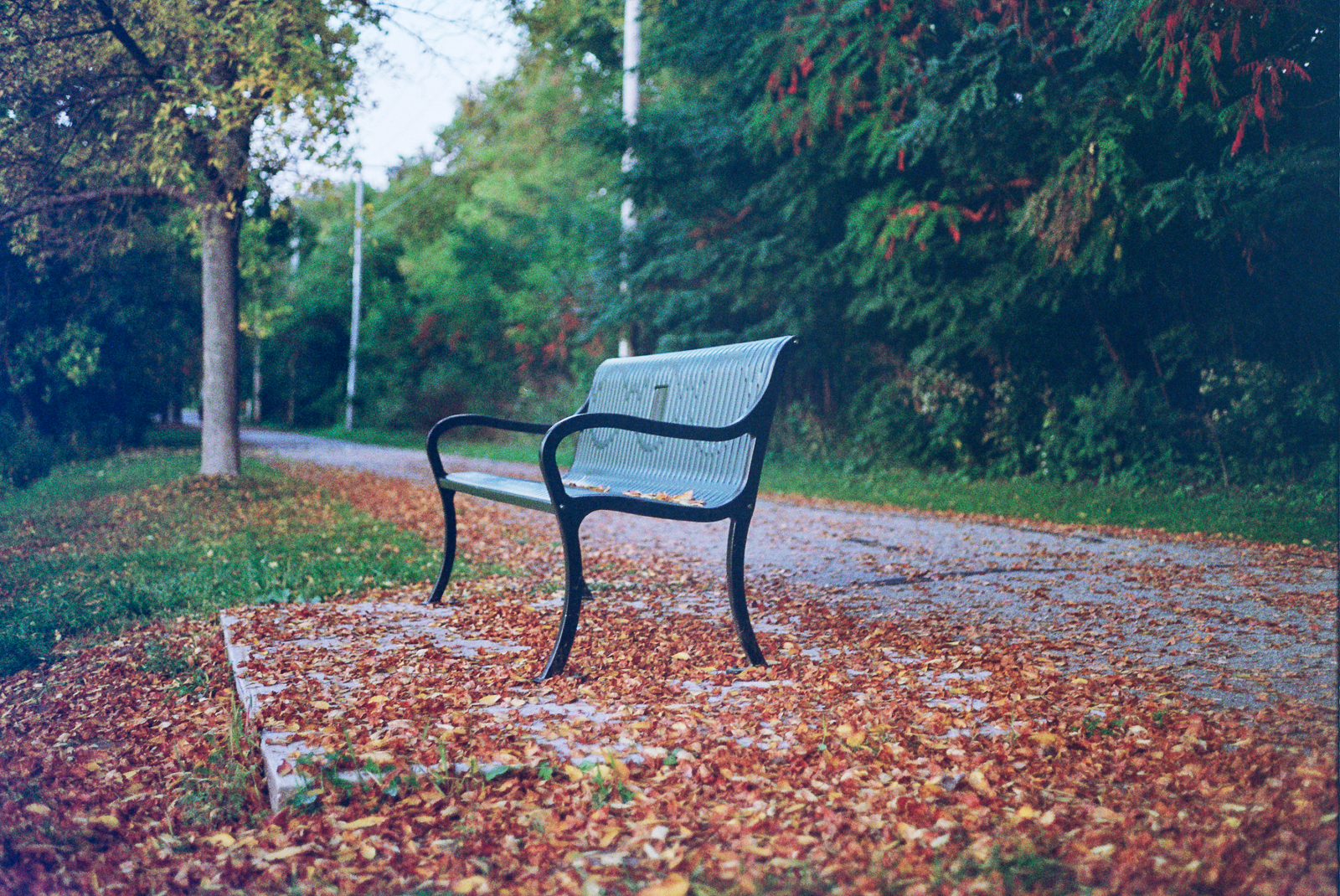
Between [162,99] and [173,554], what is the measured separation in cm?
420

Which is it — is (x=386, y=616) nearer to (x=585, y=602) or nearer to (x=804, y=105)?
(x=585, y=602)

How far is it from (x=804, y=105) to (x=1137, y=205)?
3.80m

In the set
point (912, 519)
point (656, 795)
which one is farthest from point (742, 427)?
point (912, 519)

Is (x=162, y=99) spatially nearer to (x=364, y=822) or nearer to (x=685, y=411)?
(x=685, y=411)

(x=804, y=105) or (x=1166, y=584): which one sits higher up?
(x=804, y=105)

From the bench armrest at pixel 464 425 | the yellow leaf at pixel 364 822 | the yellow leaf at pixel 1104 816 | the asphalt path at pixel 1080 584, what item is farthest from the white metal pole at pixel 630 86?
the yellow leaf at pixel 1104 816

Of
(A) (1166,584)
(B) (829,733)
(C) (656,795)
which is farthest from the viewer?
(A) (1166,584)

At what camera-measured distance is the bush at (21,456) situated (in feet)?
37.3

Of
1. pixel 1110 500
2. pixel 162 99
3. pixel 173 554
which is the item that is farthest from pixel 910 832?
pixel 162 99

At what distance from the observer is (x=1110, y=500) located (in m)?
8.91

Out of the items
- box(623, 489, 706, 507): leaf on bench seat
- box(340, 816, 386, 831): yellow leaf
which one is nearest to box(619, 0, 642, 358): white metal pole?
box(623, 489, 706, 507): leaf on bench seat

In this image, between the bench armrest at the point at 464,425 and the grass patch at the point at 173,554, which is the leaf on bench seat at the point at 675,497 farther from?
the grass patch at the point at 173,554

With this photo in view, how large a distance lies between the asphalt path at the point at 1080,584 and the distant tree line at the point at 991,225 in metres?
2.84

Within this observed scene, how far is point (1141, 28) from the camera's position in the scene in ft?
20.0
